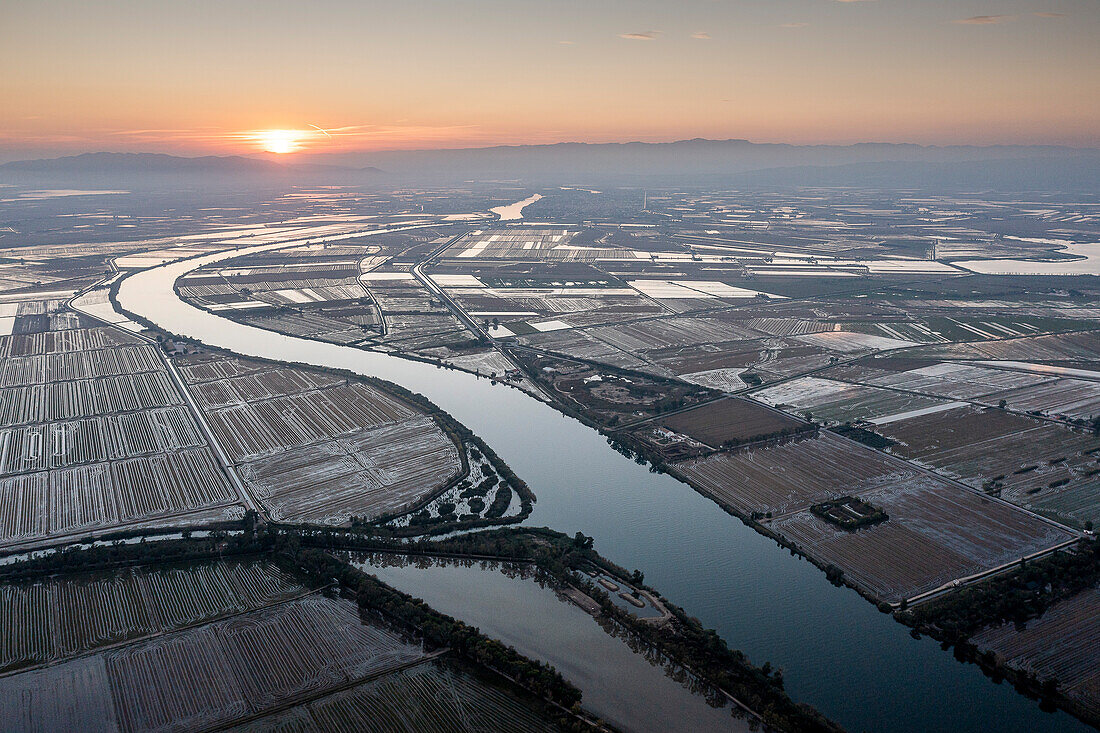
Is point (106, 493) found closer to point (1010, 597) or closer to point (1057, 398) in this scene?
point (1010, 597)

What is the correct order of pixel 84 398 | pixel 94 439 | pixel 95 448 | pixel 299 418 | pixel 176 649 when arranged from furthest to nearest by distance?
pixel 84 398 → pixel 299 418 → pixel 94 439 → pixel 95 448 → pixel 176 649

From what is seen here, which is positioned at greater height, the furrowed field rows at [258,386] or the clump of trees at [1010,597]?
the furrowed field rows at [258,386]

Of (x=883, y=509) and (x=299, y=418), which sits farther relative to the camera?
(x=299, y=418)

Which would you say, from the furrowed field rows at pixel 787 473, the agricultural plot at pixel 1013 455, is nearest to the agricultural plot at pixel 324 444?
the furrowed field rows at pixel 787 473

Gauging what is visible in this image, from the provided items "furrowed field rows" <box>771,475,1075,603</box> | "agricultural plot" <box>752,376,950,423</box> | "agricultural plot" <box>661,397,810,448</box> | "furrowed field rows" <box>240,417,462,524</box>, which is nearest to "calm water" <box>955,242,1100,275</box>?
"agricultural plot" <box>752,376,950,423</box>

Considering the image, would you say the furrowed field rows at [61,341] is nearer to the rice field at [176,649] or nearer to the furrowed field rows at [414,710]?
the rice field at [176,649]

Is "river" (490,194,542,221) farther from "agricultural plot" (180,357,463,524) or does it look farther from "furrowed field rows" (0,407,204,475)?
"furrowed field rows" (0,407,204,475)

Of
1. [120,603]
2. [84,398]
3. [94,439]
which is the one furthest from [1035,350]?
[84,398]
